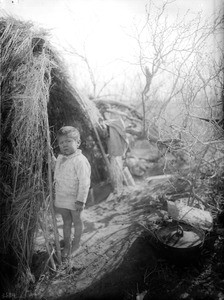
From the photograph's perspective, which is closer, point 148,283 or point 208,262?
point 148,283

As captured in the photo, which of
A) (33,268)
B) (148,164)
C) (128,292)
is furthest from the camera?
→ (148,164)

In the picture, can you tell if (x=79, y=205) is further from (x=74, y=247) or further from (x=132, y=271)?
(x=132, y=271)

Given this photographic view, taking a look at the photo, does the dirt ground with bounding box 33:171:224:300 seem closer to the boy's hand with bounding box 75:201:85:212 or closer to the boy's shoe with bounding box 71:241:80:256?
the boy's shoe with bounding box 71:241:80:256

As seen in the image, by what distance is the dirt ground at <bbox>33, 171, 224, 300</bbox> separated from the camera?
121 inches

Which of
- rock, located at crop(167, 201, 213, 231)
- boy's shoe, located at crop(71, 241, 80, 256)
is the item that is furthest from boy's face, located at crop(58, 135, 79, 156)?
rock, located at crop(167, 201, 213, 231)

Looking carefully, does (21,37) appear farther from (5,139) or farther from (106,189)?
(106,189)

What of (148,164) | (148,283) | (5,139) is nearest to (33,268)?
(148,283)

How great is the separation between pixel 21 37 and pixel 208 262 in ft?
13.3

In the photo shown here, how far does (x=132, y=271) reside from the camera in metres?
3.34

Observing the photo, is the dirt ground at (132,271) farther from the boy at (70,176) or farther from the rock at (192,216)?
the boy at (70,176)

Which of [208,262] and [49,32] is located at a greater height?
[49,32]

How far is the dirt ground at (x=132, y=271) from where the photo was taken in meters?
3.08

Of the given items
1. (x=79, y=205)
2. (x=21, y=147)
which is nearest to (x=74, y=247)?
(x=79, y=205)

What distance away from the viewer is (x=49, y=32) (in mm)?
3729
